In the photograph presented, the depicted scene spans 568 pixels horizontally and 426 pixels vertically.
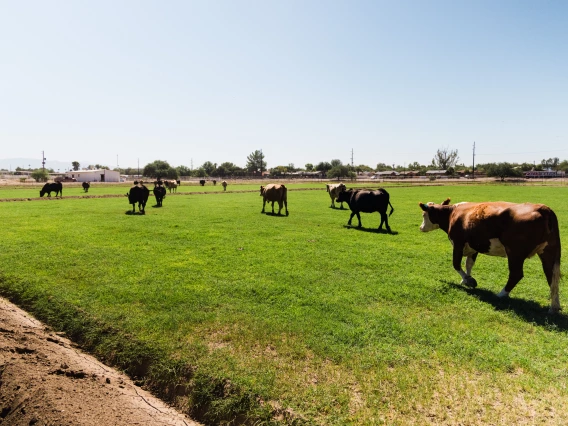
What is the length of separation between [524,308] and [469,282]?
1.30 meters

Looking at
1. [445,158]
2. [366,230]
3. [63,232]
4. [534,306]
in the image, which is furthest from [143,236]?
[445,158]

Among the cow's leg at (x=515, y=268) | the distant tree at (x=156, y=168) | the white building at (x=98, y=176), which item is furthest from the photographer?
the distant tree at (x=156, y=168)

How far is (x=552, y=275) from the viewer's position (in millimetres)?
6367

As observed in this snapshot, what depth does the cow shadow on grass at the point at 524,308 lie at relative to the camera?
19.5ft

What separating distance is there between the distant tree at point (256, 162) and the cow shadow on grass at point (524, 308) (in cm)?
14840

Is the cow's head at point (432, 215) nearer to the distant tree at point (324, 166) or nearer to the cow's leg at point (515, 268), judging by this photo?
the cow's leg at point (515, 268)

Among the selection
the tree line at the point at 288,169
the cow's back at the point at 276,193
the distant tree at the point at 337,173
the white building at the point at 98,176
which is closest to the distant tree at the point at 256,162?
the tree line at the point at 288,169

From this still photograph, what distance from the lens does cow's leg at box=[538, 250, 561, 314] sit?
6.24 metres

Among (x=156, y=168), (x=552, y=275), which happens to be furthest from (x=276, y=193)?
(x=156, y=168)

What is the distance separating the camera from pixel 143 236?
13719 millimetres

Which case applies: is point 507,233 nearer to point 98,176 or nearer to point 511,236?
point 511,236

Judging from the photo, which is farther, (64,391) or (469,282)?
(469,282)

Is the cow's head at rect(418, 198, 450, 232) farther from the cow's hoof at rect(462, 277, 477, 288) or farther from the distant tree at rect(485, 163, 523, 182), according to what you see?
the distant tree at rect(485, 163, 523, 182)

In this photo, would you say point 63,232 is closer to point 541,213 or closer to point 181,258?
point 181,258
